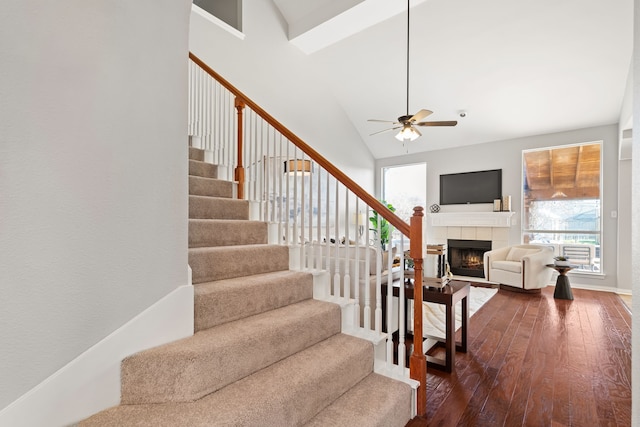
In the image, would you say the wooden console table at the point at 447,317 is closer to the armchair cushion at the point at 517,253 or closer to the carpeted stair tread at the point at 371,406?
the carpeted stair tread at the point at 371,406

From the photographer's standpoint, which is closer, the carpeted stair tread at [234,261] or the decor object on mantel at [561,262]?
the carpeted stair tread at [234,261]

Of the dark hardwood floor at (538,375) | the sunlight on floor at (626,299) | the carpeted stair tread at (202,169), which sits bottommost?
the sunlight on floor at (626,299)

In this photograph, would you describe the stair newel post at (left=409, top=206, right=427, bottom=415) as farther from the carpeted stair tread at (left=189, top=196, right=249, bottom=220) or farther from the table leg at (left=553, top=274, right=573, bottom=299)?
the table leg at (left=553, top=274, right=573, bottom=299)

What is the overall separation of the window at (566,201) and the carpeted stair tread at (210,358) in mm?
5836

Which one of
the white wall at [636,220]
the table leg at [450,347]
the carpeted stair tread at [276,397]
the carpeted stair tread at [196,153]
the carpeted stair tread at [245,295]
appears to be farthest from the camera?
the carpeted stair tread at [196,153]

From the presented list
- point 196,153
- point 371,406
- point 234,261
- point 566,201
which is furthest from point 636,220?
point 566,201

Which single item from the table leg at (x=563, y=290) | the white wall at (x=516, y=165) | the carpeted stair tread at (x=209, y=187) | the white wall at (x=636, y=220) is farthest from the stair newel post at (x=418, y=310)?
the white wall at (x=516, y=165)

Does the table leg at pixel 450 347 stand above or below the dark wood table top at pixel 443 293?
below

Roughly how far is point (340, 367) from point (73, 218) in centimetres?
141

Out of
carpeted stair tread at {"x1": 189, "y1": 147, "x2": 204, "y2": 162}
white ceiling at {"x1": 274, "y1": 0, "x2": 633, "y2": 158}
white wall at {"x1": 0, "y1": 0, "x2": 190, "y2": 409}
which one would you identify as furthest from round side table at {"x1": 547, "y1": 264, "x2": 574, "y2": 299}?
white wall at {"x1": 0, "y1": 0, "x2": 190, "y2": 409}

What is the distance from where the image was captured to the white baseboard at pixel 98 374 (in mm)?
1093

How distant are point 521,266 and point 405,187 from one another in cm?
332

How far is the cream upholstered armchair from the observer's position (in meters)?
5.00

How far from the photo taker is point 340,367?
1699mm
